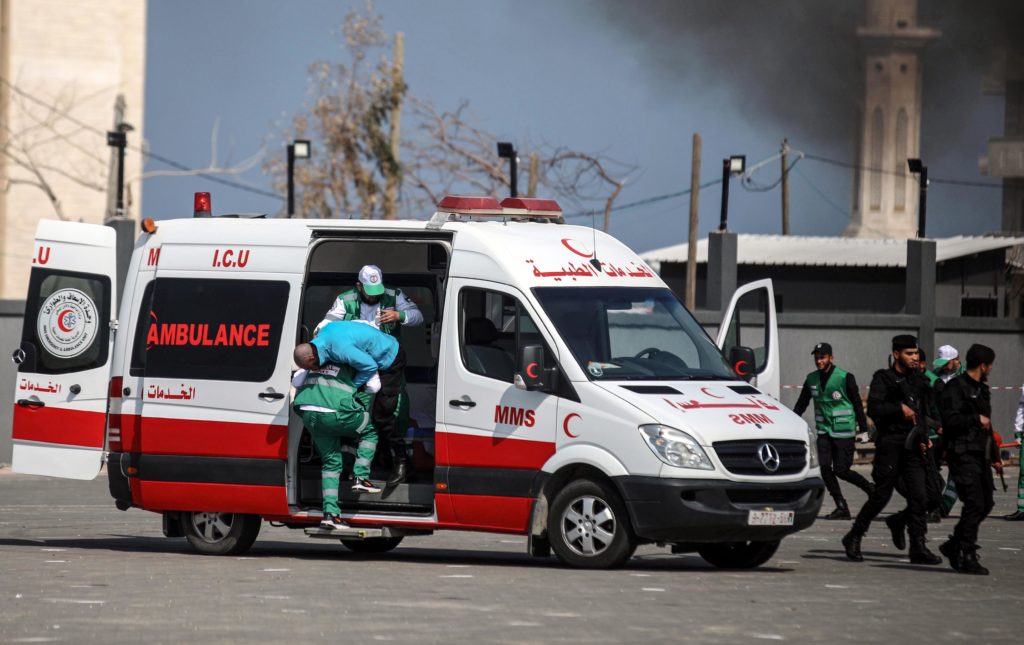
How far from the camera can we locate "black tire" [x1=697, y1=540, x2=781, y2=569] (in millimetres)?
13555

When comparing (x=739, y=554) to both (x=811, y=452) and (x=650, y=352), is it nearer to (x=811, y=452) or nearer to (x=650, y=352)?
(x=811, y=452)

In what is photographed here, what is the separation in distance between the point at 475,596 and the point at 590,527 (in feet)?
6.11

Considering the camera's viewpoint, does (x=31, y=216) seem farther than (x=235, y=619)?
Yes

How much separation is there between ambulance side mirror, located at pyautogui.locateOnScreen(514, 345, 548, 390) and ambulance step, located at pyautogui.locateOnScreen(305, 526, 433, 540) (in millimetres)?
1455

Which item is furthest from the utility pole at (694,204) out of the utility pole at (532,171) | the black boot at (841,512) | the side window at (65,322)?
the side window at (65,322)

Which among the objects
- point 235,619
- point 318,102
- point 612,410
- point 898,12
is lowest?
point 235,619

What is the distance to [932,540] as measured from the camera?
1641cm

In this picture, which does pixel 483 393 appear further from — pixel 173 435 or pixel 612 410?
pixel 173 435

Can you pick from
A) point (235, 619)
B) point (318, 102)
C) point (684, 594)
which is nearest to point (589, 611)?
point (684, 594)

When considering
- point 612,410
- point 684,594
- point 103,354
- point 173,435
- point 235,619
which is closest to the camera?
point 235,619

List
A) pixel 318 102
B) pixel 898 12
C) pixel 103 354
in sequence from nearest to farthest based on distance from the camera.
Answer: pixel 103 354
pixel 318 102
pixel 898 12

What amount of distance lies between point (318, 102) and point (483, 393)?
36.2 meters

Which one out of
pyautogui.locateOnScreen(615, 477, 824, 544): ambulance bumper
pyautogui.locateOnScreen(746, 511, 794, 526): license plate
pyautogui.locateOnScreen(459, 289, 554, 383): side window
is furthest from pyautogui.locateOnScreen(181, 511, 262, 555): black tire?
pyautogui.locateOnScreen(746, 511, 794, 526): license plate

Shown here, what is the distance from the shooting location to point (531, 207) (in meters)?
14.6
